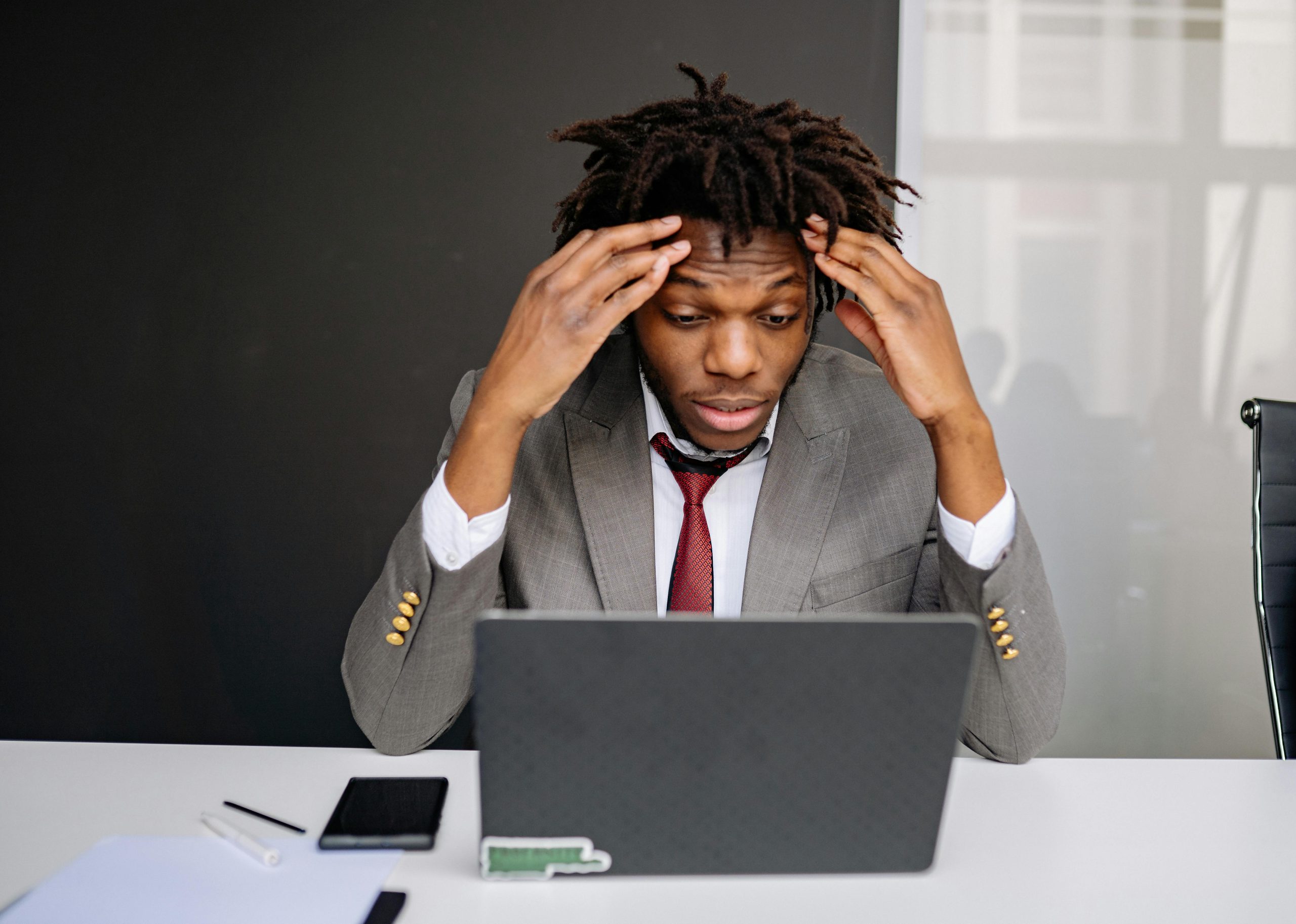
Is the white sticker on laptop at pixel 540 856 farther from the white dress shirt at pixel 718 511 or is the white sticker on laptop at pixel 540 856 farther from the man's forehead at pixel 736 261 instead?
the man's forehead at pixel 736 261

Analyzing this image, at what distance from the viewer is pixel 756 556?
1.51 meters

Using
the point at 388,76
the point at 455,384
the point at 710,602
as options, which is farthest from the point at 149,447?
the point at 710,602

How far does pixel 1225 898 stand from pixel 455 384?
2.10 m

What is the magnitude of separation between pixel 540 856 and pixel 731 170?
3.11 ft

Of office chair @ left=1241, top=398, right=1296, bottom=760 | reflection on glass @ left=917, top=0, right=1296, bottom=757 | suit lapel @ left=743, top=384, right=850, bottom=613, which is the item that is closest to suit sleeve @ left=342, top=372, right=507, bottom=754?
suit lapel @ left=743, top=384, right=850, bottom=613

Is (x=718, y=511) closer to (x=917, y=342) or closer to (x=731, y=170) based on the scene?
A: (x=917, y=342)

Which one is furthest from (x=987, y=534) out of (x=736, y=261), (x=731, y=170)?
(x=731, y=170)

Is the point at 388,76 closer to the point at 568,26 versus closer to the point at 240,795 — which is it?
the point at 568,26

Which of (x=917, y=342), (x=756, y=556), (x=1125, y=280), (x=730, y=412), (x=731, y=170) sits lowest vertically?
(x=756, y=556)

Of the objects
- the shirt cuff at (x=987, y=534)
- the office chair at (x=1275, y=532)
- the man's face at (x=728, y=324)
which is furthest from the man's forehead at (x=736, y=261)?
the office chair at (x=1275, y=532)

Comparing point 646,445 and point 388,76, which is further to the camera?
point 388,76

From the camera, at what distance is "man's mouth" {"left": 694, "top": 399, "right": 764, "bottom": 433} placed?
144cm

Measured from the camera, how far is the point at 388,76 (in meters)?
2.52

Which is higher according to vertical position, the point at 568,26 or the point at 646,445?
the point at 568,26
